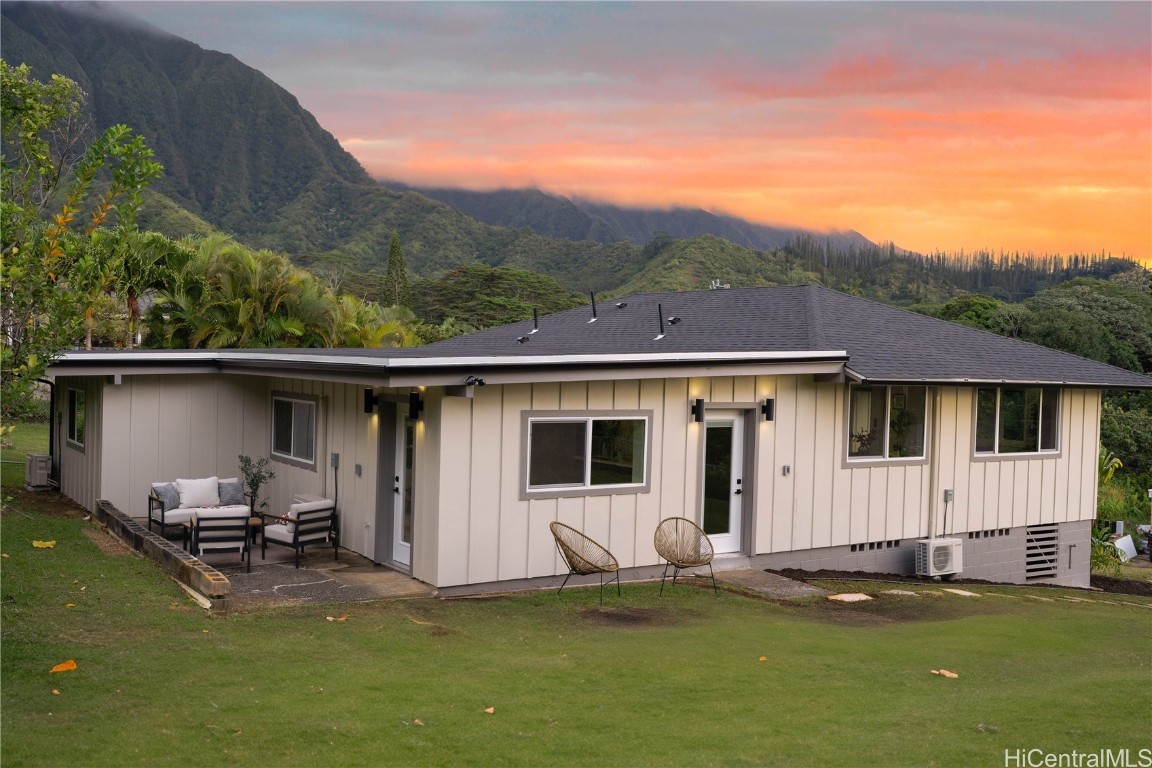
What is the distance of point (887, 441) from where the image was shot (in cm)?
1398

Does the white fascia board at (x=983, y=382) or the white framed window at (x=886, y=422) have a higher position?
the white fascia board at (x=983, y=382)

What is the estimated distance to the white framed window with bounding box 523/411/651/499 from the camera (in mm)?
11117

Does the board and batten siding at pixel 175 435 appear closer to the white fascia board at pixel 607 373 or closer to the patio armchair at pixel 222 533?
the patio armchair at pixel 222 533

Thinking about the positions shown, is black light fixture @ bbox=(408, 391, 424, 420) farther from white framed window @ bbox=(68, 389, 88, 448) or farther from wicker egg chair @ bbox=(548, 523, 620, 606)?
white framed window @ bbox=(68, 389, 88, 448)

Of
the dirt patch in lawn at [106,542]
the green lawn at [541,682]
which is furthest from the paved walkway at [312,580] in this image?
the dirt patch in lawn at [106,542]

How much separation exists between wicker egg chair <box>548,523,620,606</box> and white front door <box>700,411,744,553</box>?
1877mm

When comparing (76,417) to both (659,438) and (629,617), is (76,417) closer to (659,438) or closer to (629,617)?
(659,438)

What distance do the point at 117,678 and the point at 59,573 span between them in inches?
163

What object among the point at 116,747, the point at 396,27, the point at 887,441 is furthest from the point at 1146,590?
the point at 396,27

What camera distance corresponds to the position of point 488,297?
65.3 m

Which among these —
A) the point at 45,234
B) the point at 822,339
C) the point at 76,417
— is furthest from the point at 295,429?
the point at 45,234

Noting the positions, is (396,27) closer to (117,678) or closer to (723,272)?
(723,272)

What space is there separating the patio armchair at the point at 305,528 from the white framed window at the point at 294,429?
4.88 feet

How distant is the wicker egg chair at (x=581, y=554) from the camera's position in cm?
1040
